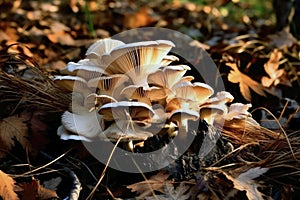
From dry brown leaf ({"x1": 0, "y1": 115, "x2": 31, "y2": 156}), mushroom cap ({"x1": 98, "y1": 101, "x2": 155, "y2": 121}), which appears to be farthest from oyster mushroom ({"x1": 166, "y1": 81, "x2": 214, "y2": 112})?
dry brown leaf ({"x1": 0, "y1": 115, "x2": 31, "y2": 156})

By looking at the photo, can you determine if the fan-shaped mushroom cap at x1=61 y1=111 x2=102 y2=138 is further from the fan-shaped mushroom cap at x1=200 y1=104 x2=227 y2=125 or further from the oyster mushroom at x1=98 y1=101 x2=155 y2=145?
the fan-shaped mushroom cap at x1=200 y1=104 x2=227 y2=125

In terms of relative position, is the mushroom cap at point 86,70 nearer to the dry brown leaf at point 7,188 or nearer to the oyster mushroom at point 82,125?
the oyster mushroom at point 82,125

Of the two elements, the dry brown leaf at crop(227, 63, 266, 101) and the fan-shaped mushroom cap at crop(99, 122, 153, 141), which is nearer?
the fan-shaped mushroom cap at crop(99, 122, 153, 141)

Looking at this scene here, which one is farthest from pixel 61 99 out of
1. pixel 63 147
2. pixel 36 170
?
pixel 36 170

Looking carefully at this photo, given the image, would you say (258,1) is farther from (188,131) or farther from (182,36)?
(188,131)

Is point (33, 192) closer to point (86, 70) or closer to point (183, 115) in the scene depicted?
point (86, 70)
